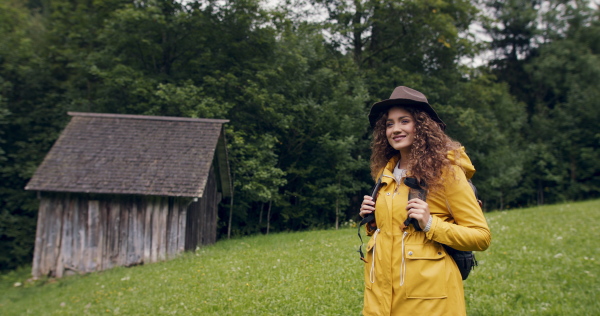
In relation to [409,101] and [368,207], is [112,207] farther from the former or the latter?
[409,101]

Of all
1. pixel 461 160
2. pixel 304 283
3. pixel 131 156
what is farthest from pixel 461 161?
pixel 131 156

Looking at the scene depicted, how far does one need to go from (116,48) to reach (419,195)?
20549mm

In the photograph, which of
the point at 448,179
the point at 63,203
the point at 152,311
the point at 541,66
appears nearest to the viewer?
the point at 448,179

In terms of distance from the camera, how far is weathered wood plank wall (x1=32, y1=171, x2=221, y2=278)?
13.8 metres

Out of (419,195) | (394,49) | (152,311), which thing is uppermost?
(394,49)

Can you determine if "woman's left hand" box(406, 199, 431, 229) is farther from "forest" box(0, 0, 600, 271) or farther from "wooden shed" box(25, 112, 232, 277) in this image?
"forest" box(0, 0, 600, 271)

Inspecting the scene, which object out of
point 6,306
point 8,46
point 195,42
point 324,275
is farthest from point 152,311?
point 8,46

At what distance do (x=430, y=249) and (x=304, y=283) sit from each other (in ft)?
18.5

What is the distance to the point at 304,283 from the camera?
26.4ft

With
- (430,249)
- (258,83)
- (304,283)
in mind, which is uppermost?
(258,83)

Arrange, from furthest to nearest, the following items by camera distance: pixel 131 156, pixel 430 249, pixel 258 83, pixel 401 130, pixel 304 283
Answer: pixel 258 83, pixel 131 156, pixel 304 283, pixel 401 130, pixel 430 249

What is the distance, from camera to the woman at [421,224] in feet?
8.77

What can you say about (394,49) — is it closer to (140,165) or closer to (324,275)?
(140,165)

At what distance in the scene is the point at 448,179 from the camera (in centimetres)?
272
